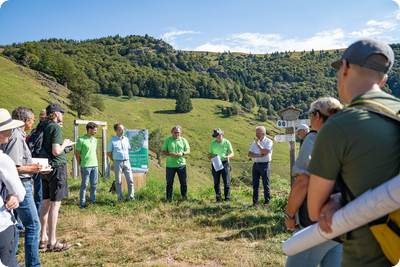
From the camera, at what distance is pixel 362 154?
52.3 inches

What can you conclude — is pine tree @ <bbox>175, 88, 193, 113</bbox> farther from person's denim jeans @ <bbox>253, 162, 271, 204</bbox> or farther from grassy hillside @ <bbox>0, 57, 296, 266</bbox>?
person's denim jeans @ <bbox>253, 162, 271, 204</bbox>

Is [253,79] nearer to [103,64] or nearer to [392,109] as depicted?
[103,64]

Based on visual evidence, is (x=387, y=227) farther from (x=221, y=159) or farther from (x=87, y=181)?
(x=87, y=181)

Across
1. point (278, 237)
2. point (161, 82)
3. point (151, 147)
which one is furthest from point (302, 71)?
point (278, 237)

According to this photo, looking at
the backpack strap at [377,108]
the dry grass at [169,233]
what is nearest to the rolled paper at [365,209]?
the backpack strap at [377,108]

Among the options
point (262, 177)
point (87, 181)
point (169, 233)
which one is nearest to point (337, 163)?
point (169, 233)

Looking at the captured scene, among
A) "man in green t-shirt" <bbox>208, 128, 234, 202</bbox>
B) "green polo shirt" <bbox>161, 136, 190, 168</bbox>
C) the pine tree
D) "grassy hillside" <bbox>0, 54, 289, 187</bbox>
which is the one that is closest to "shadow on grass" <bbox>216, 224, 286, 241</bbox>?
"man in green t-shirt" <bbox>208, 128, 234, 202</bbox>

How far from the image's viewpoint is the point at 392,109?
4.44ft

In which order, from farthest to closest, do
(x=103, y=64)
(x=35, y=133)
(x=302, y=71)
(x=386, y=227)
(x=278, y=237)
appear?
1. (x=302, y=71)
2. (x=103, y=64)
3. (x=278, y=237)
4. (x=35, y=133)
5. (x=386, y=227)

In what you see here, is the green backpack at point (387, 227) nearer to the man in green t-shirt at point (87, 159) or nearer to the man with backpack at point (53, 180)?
the man with backpack at point (53, 180)

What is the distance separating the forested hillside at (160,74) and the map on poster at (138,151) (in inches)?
1519

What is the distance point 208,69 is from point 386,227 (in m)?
179

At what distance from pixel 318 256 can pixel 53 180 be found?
3.92 meters

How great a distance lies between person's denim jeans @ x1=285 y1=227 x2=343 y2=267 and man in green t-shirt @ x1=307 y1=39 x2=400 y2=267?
691 millimetres
